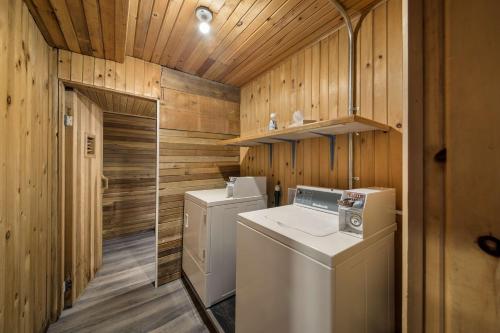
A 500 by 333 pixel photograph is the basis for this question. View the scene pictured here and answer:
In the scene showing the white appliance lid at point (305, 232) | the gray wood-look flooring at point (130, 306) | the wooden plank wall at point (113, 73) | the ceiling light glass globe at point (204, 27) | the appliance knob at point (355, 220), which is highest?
the ceiling light glass globe at point (204, 27)

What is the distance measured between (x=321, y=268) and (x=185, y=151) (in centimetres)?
186

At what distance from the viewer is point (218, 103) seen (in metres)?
2.47

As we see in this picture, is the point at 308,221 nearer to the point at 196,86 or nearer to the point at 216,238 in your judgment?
the point at 216,238

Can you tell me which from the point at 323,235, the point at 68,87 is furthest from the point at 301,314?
the point at 68,87

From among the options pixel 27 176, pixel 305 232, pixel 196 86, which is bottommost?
pixel 305 232

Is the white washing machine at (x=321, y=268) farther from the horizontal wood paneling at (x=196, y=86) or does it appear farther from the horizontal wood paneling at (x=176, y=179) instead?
the horizontal wood paneling at (x=196, y=86)

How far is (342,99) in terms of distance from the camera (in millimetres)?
1481

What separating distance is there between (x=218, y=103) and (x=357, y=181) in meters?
1.84

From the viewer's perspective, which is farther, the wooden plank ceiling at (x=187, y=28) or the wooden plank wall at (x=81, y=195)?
the wooden plank wall at (x=81, y=195)

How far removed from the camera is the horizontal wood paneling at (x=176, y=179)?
2.08m

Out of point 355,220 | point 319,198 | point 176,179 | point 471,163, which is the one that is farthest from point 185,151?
point 471,163

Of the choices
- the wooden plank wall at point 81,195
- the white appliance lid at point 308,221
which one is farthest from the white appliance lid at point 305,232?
the wooden plank wall at point 81,195

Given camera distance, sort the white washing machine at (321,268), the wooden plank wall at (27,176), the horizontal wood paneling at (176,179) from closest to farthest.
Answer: the white washing machine at (321,268)
the wooden plank wall at (27,176)
the horizontal wood paneling at (176,179)

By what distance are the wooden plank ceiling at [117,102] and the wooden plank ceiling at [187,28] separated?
338mm
